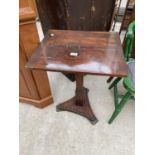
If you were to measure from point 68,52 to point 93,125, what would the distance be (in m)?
0.78

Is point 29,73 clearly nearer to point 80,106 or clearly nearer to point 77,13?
point 80,106

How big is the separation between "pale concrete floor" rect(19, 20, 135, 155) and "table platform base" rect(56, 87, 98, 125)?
1.9 inches

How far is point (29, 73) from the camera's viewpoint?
4.21 feet

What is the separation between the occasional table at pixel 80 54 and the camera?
0.90 metres

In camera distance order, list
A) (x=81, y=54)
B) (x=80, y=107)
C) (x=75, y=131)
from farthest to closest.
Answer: (x=80, y=107)
(x=75, y=131)
(x=81, y=54)

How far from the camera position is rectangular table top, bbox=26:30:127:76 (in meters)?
0.90

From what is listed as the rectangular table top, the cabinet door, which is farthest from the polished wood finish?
the cabinet door

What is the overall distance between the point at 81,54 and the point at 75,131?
0.77 m

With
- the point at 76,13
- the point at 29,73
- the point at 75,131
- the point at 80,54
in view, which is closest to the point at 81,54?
the point at 80,54

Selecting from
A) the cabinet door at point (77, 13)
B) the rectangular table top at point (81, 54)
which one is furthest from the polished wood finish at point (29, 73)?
the cabinet door at point (77, 13)

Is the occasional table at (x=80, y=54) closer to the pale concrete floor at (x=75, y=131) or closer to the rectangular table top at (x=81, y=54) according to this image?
the rectangular table top at (x=81, y=54)
